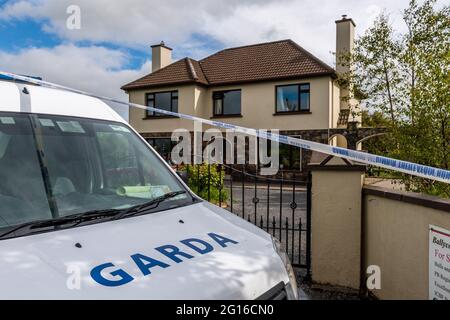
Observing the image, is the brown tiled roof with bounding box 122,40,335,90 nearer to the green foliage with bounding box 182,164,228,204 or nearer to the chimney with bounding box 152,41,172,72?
the chimney with bounding box 152,41,172,72

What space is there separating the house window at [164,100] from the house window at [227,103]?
95.3 inches

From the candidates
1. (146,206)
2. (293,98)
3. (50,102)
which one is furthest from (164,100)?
(146,206)

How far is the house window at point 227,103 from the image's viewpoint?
66.3 ft

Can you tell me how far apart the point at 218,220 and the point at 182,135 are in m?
18.8

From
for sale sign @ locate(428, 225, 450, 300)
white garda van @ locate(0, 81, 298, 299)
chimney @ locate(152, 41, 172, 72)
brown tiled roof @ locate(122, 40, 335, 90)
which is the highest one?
chimney @ locate(152, 41, 172, 72)

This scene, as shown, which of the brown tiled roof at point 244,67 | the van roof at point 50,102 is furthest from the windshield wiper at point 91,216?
the brown tiled roof at point 244,67

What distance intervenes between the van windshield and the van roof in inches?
2.1

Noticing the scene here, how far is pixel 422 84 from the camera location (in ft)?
14.9

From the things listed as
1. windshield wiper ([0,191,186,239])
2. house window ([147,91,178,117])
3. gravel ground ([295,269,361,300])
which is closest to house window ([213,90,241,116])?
house window ([147,91,178,117])

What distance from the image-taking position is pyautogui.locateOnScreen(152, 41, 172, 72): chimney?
77.2 ft

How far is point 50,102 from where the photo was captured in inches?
105

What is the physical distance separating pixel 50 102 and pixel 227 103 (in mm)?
18235

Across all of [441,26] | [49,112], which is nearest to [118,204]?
[49,112]

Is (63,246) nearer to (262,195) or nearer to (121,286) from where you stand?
(121,286)
